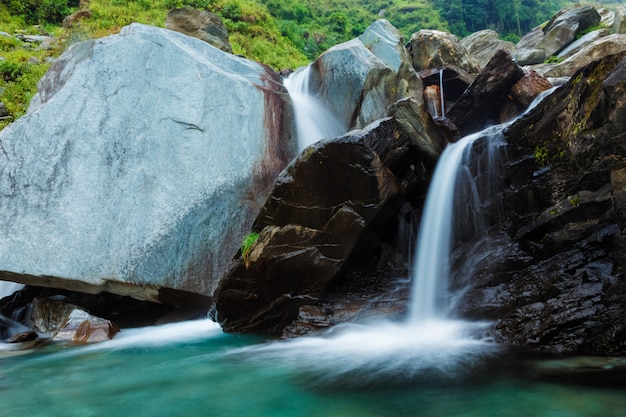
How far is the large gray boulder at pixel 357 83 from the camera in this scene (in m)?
10.4

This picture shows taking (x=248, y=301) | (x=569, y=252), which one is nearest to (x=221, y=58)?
(x=248, y=301)

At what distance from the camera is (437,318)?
537 cm

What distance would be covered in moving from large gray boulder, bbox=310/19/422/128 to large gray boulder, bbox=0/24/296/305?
2.23 m

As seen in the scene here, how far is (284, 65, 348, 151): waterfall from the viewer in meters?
9.45

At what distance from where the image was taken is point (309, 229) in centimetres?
626

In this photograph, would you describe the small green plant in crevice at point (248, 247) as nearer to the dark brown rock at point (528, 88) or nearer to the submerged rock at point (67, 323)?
the submerged rock at point (67, 323)

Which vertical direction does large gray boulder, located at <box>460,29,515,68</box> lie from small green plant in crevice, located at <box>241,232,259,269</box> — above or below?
above

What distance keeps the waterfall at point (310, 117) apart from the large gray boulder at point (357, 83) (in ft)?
0.58

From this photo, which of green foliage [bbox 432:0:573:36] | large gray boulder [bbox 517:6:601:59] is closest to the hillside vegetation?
large gray boulder [bbox 517:6:601:59]

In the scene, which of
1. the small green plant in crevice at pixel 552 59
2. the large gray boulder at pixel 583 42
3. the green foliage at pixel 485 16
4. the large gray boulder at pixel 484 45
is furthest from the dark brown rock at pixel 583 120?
the green foliage at pixel 485 16

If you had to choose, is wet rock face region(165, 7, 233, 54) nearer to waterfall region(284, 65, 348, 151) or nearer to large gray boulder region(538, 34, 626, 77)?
waterfall region(284, 65, 348, 151)

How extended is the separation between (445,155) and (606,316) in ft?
12.2

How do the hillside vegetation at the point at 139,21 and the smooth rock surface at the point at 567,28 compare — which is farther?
the smooth rock surface at the point at 567,28

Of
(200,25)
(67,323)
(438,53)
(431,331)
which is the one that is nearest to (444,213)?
(431,331)
